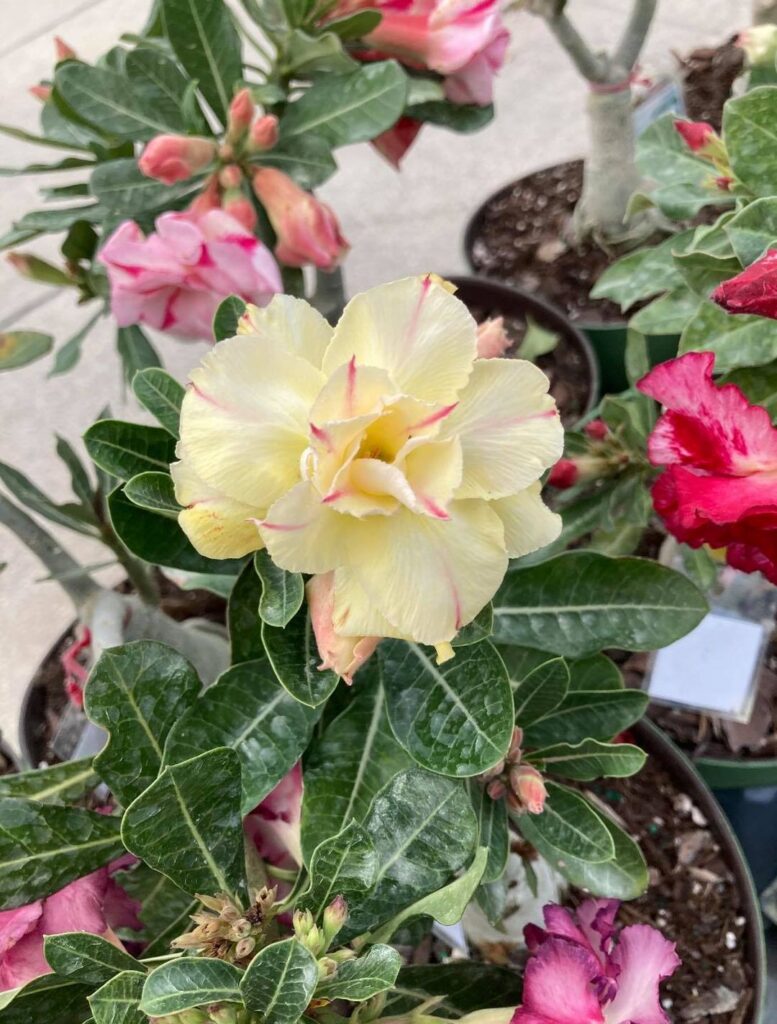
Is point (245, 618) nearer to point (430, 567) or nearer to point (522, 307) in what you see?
point (430, 567)

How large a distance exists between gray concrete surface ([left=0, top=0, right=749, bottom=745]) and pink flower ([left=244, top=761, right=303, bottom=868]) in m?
0.80

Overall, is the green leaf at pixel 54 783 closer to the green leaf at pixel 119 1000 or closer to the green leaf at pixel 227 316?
the green leaf at pixel 119 1000

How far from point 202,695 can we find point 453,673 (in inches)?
5.8

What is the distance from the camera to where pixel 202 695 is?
21.4 inches

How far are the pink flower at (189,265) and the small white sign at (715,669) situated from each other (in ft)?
1.94

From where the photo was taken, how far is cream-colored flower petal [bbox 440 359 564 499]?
0.41 metres

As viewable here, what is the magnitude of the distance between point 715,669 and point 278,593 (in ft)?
2.35

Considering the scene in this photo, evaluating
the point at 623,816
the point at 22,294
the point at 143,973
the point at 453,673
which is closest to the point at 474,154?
the point at 22,294

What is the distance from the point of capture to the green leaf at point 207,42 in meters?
0.82

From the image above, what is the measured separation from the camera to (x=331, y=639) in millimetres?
433

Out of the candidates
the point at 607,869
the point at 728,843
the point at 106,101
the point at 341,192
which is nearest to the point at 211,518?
the point at 607,869

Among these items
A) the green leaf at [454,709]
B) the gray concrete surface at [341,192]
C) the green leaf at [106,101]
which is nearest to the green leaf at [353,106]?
the green leaf at [106,101]

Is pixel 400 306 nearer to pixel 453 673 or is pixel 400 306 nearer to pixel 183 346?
pixel 453 673

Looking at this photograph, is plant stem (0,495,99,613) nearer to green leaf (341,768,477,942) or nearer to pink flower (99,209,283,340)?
pink flower (99,209,283,340)
